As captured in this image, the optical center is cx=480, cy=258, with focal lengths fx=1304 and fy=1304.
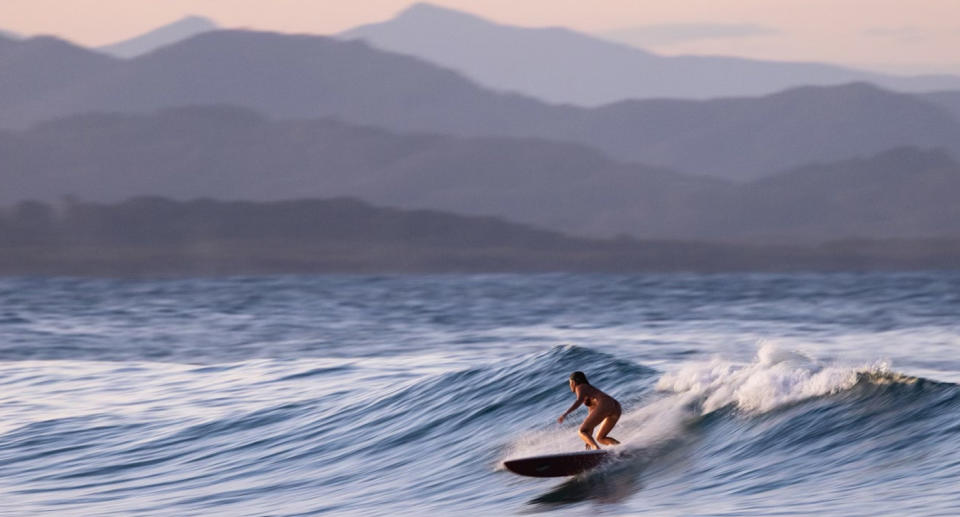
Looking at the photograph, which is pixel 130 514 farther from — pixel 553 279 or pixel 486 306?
pixel 553 279

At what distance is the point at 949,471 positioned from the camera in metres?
13.3

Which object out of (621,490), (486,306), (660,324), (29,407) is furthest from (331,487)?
(486,306)

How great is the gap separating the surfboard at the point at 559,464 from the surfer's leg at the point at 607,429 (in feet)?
2.01

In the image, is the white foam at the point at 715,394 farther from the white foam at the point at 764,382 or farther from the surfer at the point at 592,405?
the surfer at the point at 592,405

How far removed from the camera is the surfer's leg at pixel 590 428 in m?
15.1

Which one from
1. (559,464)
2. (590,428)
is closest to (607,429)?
(590,428)

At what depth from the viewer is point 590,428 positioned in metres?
15.2

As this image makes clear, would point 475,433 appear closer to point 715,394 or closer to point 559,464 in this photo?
point 715,394

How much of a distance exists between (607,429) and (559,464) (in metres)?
1.11

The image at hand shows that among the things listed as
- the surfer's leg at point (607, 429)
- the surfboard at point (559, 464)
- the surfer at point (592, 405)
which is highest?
the surfer at point (592, 405)

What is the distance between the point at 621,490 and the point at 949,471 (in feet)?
11.2

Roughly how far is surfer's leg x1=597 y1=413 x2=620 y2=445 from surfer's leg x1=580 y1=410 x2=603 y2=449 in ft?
0.43

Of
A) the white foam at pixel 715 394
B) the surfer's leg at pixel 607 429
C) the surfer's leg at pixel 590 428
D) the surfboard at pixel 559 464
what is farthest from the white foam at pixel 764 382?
the surfboard at pixel 559 464

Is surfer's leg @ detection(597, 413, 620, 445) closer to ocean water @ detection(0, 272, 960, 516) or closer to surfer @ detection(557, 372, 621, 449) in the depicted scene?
surfer @ detection(557, 372, 621, 449)
